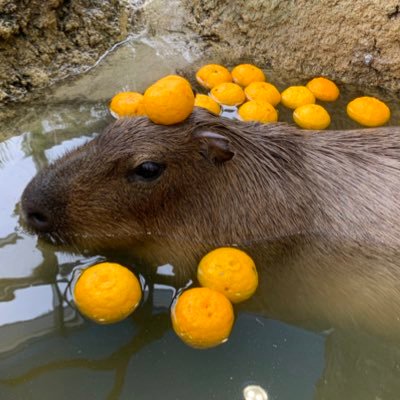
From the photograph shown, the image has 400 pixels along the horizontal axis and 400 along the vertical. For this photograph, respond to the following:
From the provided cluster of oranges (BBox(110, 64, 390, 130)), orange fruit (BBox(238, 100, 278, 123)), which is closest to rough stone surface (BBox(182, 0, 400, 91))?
cluster of oranges (BBox(110, 64, 390, 130))

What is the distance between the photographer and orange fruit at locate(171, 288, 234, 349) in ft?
9.75

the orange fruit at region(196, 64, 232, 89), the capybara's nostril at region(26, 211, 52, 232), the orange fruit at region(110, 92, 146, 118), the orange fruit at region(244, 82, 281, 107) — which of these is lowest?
the capybara's nostril at region(26, 211, 52, 232)

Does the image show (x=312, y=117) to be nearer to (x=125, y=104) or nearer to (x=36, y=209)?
(x=125, y=104)

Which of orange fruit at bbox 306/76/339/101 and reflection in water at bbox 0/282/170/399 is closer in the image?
reflection in water at bbox 0/282/170/399

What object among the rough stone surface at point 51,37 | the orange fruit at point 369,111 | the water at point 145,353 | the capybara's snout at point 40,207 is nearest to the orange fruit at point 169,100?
the capybara's snout at point 40,207

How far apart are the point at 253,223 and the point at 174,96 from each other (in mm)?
1108

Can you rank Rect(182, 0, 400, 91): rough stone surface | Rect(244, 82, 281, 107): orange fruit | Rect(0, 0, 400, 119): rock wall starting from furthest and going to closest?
Rect(182, 0, 400, 91): rough stone surface → Rect(0, 0, 400, 119): rock wall → Rect(244, 82, 281, 107): orange fruit

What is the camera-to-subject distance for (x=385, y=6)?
516cm

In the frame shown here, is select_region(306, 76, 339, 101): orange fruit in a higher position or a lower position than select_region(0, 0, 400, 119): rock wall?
lower

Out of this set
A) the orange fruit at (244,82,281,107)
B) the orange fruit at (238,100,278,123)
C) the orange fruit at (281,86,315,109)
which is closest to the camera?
the orange fruit at (238,100,278,123)

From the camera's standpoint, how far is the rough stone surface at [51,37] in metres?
4.86

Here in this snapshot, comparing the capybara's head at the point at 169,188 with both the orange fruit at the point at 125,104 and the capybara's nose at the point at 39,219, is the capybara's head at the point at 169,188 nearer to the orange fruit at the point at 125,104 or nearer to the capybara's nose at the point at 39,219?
the capybara's nose at the point at 39,219

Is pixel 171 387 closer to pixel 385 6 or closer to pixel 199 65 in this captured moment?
pixel 199 65

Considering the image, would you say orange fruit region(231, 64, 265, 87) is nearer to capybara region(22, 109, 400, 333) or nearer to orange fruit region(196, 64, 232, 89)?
orange fruit region(196, 64, 232, 89)
